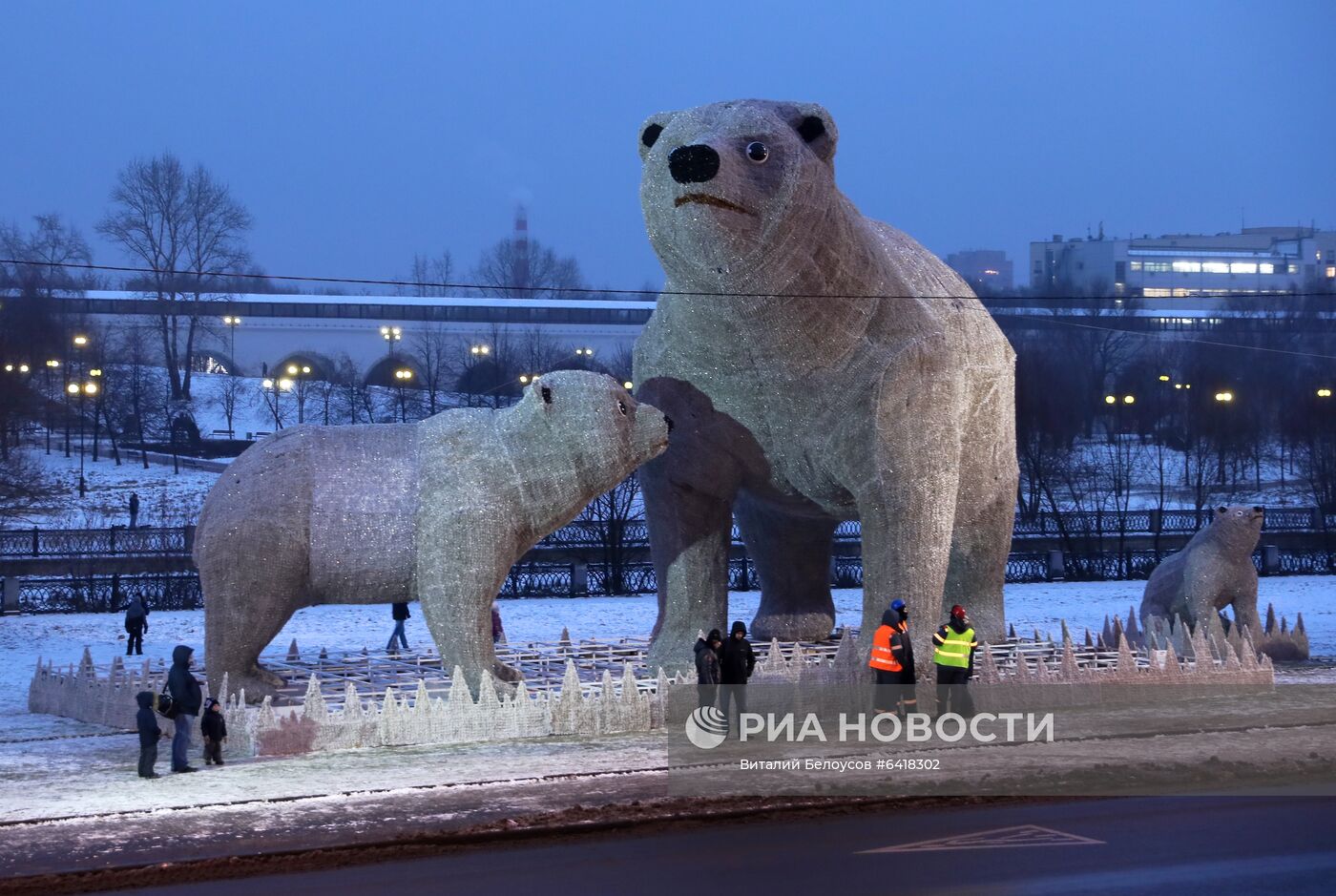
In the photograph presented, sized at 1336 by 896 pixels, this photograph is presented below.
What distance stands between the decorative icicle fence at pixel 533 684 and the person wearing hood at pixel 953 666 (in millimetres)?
450

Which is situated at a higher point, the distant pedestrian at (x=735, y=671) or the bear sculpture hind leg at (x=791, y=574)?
the bear sculpture hind leg at (x=791, y=574)

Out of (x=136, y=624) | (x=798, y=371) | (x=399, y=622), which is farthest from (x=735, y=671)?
(x=136, y=624)

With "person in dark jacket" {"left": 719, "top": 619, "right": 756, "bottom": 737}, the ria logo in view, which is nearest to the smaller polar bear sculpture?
"person in dark jacket" {"left": 719, "top": 619, "right": 756, "bottom": 737}

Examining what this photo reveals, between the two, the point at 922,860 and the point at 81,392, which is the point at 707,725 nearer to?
the point at 922,860

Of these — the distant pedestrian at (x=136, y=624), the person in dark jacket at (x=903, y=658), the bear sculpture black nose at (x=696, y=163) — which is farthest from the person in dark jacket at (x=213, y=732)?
the distant pedestrian at (x=136, y=624)

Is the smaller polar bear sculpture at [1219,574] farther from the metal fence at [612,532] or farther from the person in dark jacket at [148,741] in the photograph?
the person in dark jacket at [148,741]

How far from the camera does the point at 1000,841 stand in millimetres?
7707

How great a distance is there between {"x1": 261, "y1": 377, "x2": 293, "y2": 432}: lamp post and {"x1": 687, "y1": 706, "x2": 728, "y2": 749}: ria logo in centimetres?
3646

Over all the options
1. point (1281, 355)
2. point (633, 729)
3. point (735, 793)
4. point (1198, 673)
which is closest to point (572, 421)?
point (633, 729)

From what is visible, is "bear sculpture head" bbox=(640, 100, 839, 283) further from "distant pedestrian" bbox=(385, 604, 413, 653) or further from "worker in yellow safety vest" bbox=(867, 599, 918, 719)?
"distant pedestrian" bbox=(385, 604, 413, 653)

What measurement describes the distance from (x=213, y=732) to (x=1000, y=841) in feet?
15.9

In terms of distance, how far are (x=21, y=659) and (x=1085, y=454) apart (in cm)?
3433

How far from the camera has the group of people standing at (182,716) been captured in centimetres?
936

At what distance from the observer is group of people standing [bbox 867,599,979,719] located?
34.0 ft
